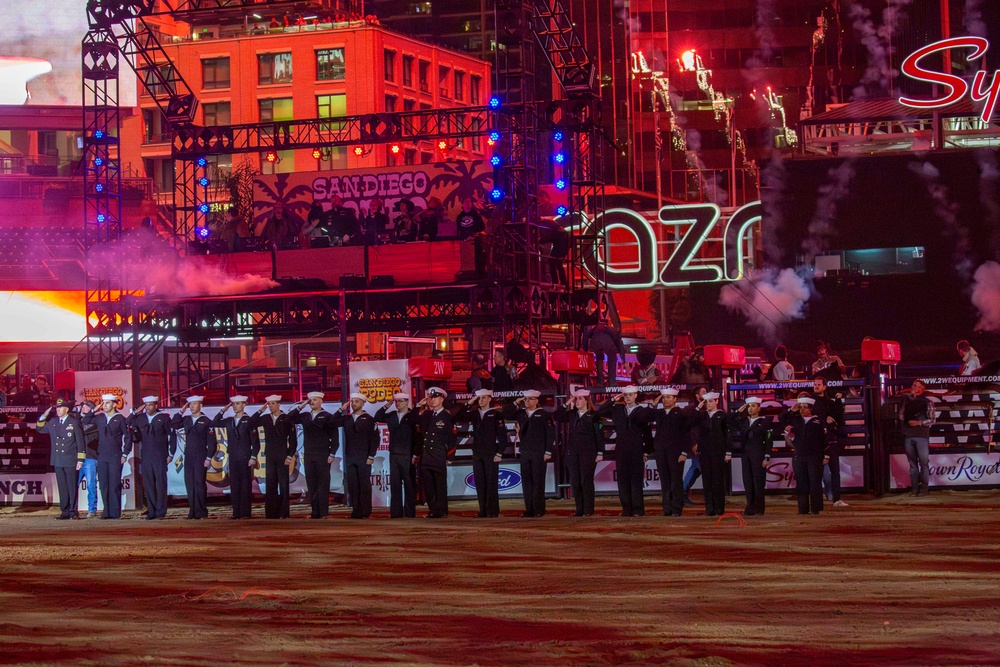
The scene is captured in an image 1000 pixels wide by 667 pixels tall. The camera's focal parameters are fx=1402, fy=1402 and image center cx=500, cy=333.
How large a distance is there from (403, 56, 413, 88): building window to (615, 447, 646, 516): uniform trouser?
6258 centimetres

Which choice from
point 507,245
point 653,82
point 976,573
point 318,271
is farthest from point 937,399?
point 653,82

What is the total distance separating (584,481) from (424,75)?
212 ft

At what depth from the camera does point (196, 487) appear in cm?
2034

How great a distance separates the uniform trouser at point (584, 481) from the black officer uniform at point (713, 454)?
1.42 metres

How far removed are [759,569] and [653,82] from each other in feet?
262

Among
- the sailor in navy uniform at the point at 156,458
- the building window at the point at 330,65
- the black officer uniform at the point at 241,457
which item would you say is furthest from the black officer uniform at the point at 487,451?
the building window at the point at 330,65

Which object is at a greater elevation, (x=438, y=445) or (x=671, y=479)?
(x=438, y=445)

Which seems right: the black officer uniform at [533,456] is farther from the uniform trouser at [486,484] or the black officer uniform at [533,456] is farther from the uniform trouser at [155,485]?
the uniform trouser at [155,485]

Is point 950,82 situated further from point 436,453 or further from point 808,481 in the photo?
point 436,453

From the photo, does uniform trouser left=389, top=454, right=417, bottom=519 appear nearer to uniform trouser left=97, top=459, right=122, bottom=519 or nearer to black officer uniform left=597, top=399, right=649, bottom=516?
black officer uniform left=597, top=399, right=649, bottom=516

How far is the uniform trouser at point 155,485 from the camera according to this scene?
20.6 meters

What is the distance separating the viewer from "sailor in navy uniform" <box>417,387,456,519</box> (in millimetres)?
18875

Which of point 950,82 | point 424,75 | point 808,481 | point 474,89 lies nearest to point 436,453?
point 808,481

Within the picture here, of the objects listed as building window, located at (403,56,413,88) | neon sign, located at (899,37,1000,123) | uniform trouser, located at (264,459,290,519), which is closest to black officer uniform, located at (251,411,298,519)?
uniform trouser, located at (264,459,290,519)
